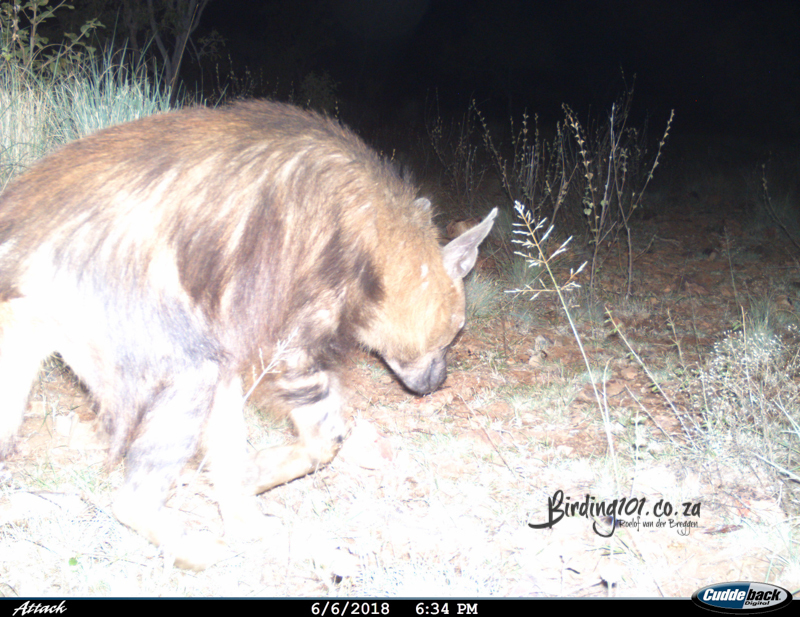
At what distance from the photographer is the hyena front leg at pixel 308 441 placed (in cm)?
297

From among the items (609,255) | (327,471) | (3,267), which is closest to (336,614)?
(327,471)

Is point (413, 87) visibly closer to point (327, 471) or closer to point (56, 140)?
point (56, 140)

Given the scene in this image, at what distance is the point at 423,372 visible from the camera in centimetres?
357

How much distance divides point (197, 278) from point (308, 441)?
41.5 inches

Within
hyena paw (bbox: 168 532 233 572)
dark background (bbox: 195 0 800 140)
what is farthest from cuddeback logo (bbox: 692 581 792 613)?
dark background (bbox: 195 0 800 140)

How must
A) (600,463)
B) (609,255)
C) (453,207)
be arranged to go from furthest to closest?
(453,207) < (609,255) < (600,463)

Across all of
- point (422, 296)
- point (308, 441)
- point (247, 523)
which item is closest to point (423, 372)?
point (422, 296)

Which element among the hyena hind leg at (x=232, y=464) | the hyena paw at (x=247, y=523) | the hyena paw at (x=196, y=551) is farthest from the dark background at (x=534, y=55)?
the hyena paw at (x=196, y=551)

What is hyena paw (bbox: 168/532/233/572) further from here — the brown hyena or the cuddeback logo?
the cuddeback logo

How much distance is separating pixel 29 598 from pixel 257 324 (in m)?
1.27

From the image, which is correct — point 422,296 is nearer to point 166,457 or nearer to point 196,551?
point 166,457

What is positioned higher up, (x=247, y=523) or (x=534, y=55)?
(x=534, y=55)

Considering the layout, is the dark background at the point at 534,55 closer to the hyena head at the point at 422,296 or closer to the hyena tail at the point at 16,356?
the hyena head at the point at 422,296

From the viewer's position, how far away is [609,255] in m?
7.01
